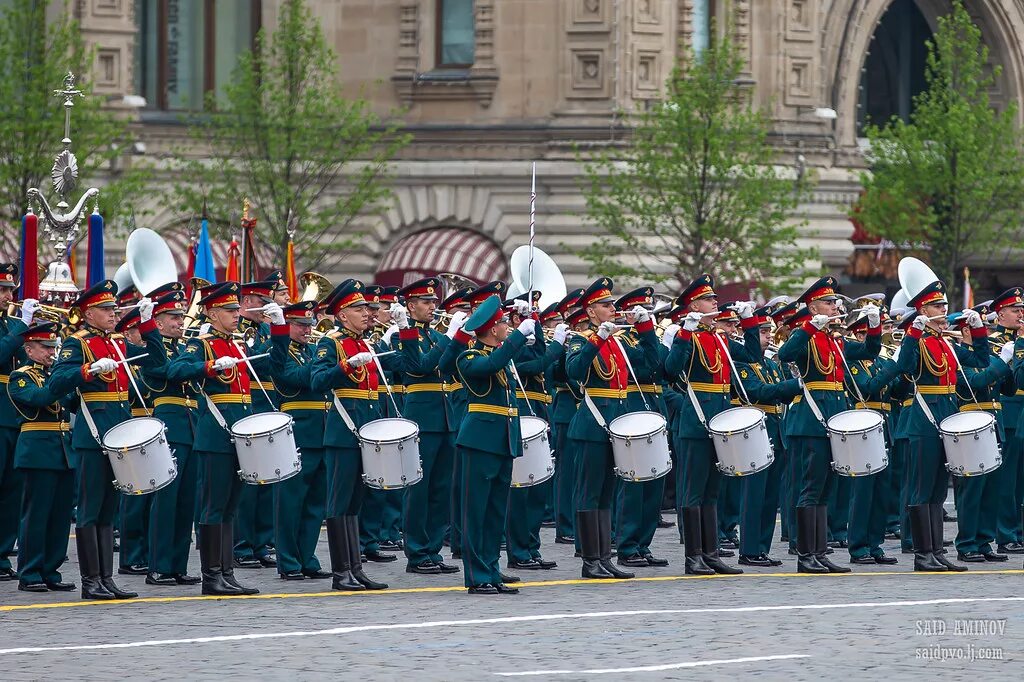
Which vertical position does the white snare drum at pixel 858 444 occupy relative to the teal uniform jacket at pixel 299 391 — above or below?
below

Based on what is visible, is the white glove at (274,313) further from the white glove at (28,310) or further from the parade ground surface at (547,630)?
the parade ground surface at (547,630)

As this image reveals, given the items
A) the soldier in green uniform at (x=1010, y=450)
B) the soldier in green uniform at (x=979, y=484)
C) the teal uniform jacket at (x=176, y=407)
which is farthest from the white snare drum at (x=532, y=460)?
the soldier in green uniform at (x=1010, y=450)

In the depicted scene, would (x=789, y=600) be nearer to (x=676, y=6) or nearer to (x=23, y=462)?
(x=23, y=462)

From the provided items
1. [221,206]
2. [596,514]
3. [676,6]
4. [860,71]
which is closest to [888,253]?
[860,71]

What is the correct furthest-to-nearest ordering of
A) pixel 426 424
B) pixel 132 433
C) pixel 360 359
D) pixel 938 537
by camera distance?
pixel 426 424
pixel 938 537
pixel 360 359
pixel 132 433

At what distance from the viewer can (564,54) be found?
32.1 m

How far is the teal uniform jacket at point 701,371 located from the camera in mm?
15117

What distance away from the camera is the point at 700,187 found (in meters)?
30.5

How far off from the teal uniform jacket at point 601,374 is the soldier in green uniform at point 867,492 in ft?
4.93

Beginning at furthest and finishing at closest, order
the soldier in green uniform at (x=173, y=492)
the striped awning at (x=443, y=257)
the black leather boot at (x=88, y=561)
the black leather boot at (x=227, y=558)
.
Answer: the striped awning at (x=443, y=257), the soldier in green uniform at (x=173, y=492), the black leather boot at (x=227, y=558), the black leather boot at (x=88, y=561)

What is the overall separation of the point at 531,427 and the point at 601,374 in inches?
26.6

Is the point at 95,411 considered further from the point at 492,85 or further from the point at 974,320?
the point at 492,85

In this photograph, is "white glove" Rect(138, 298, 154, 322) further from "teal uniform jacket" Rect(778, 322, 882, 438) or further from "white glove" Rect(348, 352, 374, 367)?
"teal uniform jacket" Rect(778, 322, 882, 438)

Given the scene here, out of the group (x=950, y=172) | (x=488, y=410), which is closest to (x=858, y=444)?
(x=488, y=410)
